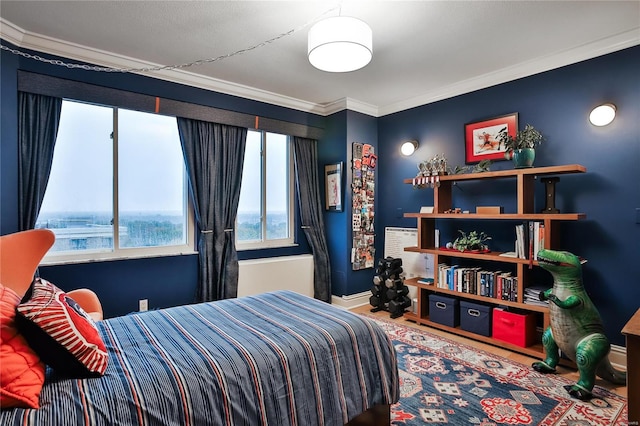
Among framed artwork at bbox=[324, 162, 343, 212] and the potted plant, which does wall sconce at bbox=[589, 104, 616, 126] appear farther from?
framed artwork at bbox=[324, 162, 343, 212]

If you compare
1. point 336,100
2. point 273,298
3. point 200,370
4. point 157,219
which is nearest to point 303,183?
point 336,100

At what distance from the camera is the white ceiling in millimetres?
2316

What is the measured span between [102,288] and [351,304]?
109 inches

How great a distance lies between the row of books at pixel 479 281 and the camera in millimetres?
3054

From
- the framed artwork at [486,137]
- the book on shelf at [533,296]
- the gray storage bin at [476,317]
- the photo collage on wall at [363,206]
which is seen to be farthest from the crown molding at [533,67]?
the gray storage bin at [476,317]

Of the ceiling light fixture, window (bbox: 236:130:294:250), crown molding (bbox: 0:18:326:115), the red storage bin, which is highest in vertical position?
crown molding (bbox: 0:18:326:115)

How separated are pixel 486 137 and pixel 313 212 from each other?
2.20 m

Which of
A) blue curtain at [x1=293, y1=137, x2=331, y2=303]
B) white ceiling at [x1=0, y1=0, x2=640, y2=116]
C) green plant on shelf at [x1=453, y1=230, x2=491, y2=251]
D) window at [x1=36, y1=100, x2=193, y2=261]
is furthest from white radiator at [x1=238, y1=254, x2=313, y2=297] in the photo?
white ceiling at [x1=0, y1=0, x2=640, y2=116]

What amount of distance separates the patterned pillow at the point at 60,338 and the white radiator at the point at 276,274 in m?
2.38

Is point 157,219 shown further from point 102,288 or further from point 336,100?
point 336,100

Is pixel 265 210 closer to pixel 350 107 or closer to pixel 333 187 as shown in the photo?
pixel 333 187

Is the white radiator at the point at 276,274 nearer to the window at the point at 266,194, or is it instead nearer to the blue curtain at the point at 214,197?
the blue curtain at the point at 214,197

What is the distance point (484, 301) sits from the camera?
3.29m

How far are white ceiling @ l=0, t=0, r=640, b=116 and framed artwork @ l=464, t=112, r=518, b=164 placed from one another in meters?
0.41
